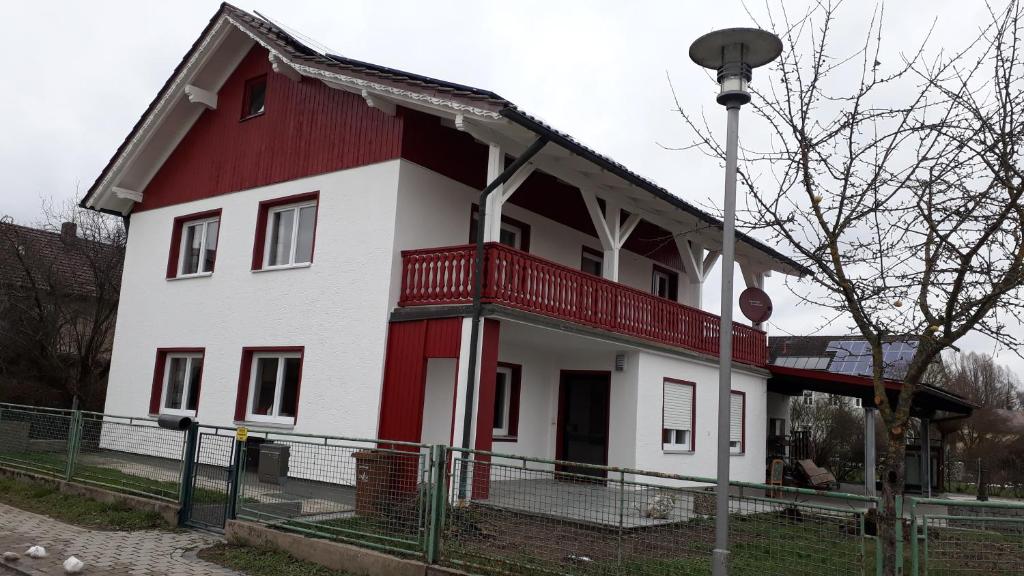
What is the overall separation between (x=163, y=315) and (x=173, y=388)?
1477 millimetres

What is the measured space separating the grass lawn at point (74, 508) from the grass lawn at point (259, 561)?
1.63 m

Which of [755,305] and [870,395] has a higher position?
[755,305]

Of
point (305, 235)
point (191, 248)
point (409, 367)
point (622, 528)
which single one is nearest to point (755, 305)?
point (409, 367)

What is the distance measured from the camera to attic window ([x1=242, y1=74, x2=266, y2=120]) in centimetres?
1558

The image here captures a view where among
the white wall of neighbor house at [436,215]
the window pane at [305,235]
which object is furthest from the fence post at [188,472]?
the window pane at [305,235]

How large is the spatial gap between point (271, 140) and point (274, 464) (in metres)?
7.99

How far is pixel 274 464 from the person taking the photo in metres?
8.44

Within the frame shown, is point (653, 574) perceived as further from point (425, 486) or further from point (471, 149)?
point (471, 149)

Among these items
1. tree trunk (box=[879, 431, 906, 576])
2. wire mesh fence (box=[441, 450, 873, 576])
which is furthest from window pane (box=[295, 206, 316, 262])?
tree trunk (box=[879, 431, 906, 576])

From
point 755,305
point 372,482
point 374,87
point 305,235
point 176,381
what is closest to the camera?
point 372,482

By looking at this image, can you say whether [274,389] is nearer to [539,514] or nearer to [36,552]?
[36,552]

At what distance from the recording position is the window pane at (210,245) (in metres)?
15.7

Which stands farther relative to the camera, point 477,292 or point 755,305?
point 755,305

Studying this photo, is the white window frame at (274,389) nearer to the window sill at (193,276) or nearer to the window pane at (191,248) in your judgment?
the window sill at (193,276)
